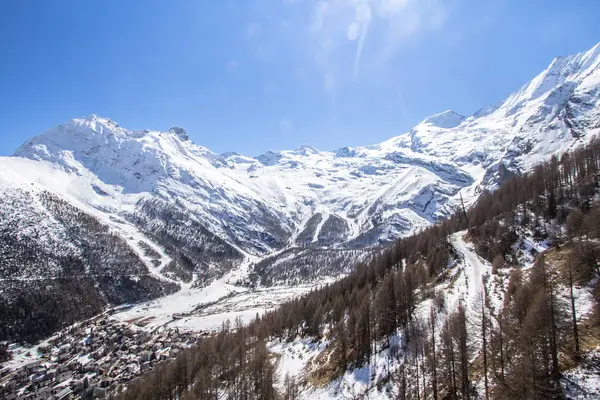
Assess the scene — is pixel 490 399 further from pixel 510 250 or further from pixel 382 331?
pixel 510 250

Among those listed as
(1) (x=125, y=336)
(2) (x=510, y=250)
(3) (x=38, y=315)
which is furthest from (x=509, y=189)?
(3) (x=38, y=315)

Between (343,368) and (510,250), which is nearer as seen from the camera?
(343,368)

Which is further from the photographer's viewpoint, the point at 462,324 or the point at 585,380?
the point at 462,324

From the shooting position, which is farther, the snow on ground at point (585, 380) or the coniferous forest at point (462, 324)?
the coniferous forest at point (462, 324)

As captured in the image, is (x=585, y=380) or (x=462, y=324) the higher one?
(x=462, y=324)

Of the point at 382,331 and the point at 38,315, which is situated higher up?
the point at 382,331

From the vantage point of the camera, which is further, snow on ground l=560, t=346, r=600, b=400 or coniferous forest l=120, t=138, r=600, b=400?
coniferous forest l=120, t=138, r=600, b=400

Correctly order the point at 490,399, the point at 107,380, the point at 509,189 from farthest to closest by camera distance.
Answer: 1. the point at 509,189
2. the point at 107,380
3. the point at 490,399

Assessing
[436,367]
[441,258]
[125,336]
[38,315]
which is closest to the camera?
[436,367]
